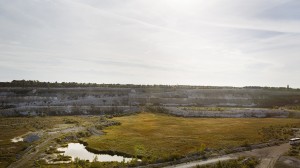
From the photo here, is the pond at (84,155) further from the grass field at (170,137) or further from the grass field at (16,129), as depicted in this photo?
the grass field at (16,129)

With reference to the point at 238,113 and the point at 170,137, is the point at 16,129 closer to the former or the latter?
the point at 170,137

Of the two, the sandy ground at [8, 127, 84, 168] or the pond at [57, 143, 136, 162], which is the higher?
the sandy ground at [8, 127, 84, 168]

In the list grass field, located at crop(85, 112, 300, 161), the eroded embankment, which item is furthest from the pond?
the eroded embankment

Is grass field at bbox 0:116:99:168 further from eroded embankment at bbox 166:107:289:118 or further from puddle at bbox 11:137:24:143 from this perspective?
eroded embankment at bbox 166:107:289:118

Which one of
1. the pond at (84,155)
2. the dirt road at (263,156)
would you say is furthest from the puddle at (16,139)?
the dirt road at (263,156)

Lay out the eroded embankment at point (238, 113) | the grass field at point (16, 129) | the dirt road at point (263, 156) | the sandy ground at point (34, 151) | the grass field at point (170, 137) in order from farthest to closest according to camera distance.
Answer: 1. the eroded embankment at point (238, 113)
2. the grass field at point (170, 137)
3. the grass field at point (16, 129)
4. the sandy ground at point (34, 151)
5. the dirt road at point (263, 156)

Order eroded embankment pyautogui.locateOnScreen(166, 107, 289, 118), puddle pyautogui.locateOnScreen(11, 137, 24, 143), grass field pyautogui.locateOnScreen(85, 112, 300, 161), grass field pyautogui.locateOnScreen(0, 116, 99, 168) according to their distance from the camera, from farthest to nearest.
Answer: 1. eroded embankment pyautogui.locateOnScreen(166, 107, 289, 118)
2. puddle pyautogui.locateOnScreen(11, 137, 24, 143)
3. grass field pyautogui.locateOnScreen(85, 112, 300, 161)
4. grass field pyautogui.locateOnScreen(0, 116, 99, 168)
